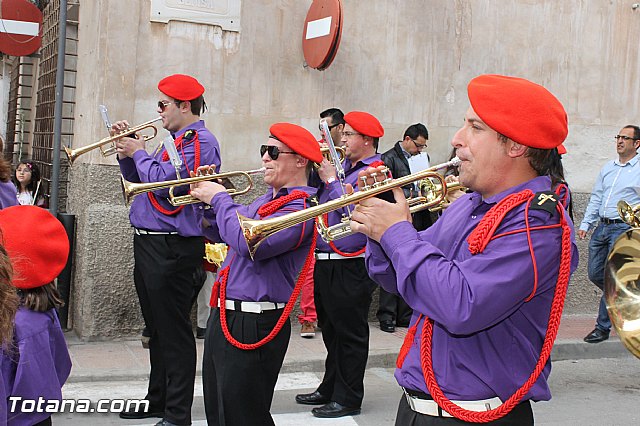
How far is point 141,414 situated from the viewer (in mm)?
5730

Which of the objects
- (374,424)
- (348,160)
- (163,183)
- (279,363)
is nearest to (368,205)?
(279,363)

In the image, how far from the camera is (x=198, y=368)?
23.0ft

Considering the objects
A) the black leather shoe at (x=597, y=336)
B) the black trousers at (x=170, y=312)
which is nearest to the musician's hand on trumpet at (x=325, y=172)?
the black trousers at (x=170, y=312)

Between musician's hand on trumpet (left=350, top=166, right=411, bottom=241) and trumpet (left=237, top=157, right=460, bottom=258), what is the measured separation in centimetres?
8

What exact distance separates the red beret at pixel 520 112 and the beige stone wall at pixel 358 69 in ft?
18.8

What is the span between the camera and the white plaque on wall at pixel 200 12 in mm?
8102

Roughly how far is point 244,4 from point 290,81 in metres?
0.90

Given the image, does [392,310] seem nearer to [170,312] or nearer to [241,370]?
[170,312]

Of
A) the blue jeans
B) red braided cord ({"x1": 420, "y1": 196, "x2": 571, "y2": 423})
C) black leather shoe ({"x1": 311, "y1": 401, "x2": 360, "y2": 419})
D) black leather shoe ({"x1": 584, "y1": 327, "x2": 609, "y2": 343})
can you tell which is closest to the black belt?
the blue jeans

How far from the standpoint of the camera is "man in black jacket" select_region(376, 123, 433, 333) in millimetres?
8680

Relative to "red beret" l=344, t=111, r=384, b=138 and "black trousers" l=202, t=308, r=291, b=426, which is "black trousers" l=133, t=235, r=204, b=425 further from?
"red beret" l=344, t=111, r=384, b=138

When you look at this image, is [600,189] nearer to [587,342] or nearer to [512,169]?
[587,342]

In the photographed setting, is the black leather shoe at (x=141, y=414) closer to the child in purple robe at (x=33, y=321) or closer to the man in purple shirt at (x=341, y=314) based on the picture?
the man in purple shirt at (x=341, y=314)

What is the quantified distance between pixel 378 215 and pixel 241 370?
66.8 inches
